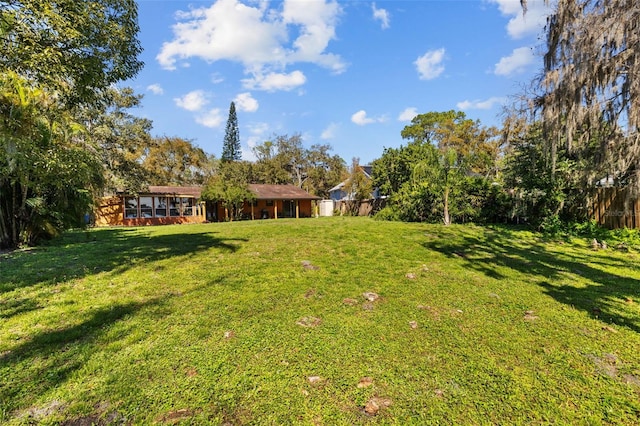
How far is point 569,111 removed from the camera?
8297 millimetres

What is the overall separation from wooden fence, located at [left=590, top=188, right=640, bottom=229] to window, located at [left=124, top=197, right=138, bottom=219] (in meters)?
24.6

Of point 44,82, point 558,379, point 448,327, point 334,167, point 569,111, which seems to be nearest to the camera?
point 558,379

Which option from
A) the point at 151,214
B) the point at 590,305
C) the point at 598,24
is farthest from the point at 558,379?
the point at 151,214

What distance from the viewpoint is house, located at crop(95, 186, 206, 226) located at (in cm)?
2094

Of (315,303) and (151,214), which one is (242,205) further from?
(315,303)

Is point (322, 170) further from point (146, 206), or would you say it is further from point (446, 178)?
point (446, 178)

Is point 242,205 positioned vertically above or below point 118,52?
below

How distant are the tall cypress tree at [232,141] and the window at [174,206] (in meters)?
21.2

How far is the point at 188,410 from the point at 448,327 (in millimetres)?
2485

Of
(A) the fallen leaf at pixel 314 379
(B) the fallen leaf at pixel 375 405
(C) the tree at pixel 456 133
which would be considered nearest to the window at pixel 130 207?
(A) the fallen leaf at pixel 314 379

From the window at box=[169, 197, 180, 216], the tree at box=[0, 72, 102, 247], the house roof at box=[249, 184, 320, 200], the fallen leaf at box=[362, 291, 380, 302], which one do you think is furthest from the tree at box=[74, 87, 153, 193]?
the fallen leaf at box=[362, 291, 380, 302]

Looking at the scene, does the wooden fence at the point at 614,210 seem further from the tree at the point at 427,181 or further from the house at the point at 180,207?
the house at the point at 180,207

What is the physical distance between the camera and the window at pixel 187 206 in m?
23.5

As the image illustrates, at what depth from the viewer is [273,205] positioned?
26031 millimetres
